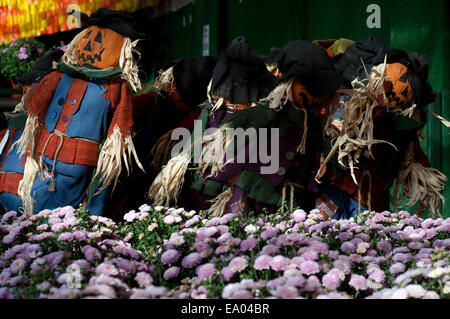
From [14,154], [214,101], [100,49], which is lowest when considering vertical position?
[14,154]

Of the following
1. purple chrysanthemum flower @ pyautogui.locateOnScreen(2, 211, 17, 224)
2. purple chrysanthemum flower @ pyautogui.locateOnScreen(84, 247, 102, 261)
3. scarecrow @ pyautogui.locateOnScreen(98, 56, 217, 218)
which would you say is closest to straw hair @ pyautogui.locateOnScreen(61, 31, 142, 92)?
scarecrow @ pyautogui.locateOnScreen(98, 56, 217, 218)

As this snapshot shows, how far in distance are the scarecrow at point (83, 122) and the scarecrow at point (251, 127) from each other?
29 centimetres

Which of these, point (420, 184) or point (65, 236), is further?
point (420, 184)

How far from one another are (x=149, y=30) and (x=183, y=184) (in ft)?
18.6

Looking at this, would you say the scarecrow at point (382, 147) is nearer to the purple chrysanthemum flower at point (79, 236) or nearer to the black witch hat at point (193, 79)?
A: the black witch hat at point (193, 79)

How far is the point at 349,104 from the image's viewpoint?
2277 mm

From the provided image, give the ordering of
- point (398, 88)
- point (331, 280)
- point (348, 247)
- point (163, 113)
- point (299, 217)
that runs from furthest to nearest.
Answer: point (163, 113)
point (398, 88)
point (299, 217)
point (348, 247)
point (331, 280)

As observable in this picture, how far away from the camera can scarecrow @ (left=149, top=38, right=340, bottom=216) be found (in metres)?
2.25

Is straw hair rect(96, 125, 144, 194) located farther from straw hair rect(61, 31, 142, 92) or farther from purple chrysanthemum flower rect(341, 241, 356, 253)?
purple chrysanthemum flower rect(341, 241, 356, 253)

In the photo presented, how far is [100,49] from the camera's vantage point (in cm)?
259

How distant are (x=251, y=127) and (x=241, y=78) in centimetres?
30

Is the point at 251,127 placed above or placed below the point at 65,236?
above

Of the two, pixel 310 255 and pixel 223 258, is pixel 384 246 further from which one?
pixel 223 258

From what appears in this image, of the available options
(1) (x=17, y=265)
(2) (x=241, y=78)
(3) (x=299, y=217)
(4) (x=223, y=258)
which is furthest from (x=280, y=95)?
(1) (x=17, y=265)
